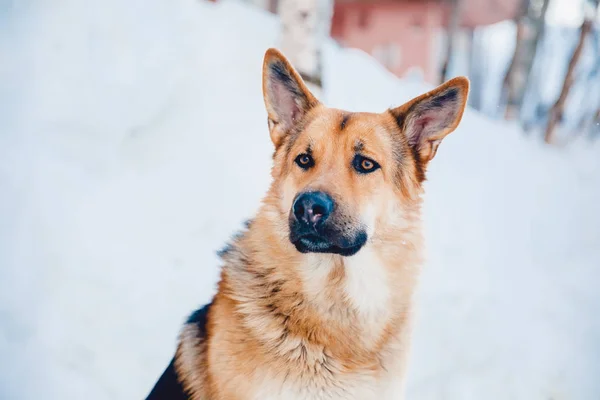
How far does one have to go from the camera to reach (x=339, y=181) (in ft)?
6.40

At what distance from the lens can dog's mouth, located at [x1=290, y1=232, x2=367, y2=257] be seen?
1.86 meters

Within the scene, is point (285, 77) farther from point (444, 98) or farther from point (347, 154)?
point (444, 98)

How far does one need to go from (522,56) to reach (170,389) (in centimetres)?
732

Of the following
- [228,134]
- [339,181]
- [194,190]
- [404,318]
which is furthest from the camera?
[228,134]

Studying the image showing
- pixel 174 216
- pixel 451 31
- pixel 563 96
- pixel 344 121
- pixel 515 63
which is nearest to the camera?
pixel 344 121

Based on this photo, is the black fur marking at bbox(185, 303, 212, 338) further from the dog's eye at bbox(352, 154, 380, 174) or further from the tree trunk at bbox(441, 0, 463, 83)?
the tree trunk at bbox(441, 0, 463, 83)

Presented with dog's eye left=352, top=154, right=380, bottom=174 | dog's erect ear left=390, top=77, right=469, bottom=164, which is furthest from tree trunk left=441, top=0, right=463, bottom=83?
dog's eye left=352, top=154, right=380, bottom=174

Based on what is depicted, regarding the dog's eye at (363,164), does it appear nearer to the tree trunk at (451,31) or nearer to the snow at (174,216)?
the snow at (174,216)

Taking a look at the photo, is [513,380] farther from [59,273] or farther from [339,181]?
[59,273]

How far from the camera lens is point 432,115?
6.94 ft

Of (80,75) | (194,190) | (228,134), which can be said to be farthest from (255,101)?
(80,75)

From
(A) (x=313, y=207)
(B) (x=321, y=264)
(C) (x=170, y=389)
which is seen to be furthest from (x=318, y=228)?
(C) (x=170, y=389)

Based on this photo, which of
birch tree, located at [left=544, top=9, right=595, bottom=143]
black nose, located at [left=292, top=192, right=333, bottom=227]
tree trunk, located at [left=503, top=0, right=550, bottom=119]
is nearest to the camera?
black nose, located at [left=292, top=192, right=333, bottom=227]

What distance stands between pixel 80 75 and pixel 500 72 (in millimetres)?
6069
